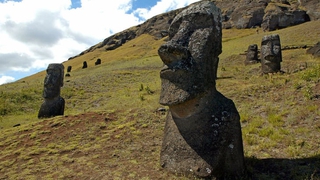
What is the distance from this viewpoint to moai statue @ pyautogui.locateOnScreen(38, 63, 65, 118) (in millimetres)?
14312

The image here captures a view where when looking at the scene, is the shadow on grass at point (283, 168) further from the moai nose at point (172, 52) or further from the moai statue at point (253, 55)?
the moai statue at point (253, 55)

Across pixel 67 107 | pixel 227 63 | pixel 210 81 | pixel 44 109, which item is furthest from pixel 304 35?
pixel 210 81

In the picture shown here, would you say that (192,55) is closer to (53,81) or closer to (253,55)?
(53,81)

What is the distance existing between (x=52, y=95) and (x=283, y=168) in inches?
470

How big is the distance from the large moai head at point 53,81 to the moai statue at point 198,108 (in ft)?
35.1

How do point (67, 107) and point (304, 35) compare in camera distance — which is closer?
point (67, 107)

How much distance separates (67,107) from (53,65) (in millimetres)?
3890

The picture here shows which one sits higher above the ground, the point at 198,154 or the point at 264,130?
the point at 198,154

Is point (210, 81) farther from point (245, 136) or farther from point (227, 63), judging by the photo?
point (227, 63)

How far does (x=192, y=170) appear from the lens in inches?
197

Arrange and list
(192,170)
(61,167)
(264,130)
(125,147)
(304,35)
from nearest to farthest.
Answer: (192,170) < (61,167) < (125,147) < (264,130) < (304,35)

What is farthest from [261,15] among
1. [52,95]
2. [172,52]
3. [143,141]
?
[172,52]

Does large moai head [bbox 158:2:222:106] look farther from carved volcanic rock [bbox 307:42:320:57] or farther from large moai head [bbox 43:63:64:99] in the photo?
carved volcanic rock [bbox 307:42:320:57]

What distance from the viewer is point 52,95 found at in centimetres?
1462
